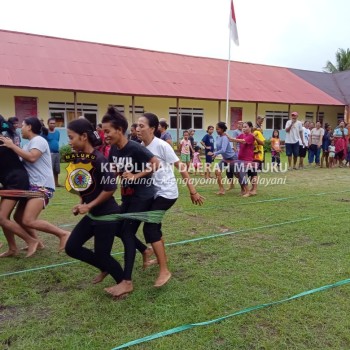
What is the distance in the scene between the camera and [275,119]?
945 inches

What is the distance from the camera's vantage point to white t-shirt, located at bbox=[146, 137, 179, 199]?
11.3 ft

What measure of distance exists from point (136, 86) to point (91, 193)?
50.4ft

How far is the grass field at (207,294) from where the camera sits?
2543 millimetres

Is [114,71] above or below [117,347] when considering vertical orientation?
above

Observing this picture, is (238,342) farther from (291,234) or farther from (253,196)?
(253,196)

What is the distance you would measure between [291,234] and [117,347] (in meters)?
3.13

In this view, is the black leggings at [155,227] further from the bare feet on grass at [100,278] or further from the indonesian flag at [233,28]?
the indonesian flag at [233,28]

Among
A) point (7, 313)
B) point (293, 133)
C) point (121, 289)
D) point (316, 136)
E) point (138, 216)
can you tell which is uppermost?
point (293, 133)

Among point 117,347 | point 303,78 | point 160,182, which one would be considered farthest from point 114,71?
point 117,347

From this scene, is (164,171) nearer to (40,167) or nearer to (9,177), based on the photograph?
(40,167)

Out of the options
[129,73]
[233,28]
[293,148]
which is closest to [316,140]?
[293,148]

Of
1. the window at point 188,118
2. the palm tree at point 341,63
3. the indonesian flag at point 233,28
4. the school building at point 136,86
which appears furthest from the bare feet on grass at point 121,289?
the palm tree at point 341,63

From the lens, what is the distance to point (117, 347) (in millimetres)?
2398

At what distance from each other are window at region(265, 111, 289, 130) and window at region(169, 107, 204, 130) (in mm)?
4867
